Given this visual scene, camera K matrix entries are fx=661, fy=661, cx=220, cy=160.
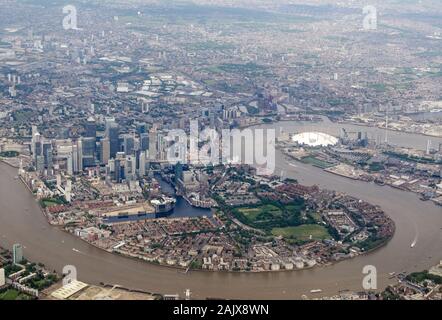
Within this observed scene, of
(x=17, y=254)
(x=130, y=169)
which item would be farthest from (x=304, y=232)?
(x=17, y=254)

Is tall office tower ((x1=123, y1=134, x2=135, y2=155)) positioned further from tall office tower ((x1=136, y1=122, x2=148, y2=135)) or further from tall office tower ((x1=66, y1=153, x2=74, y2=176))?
tall office tower ((x1=66, y1=153, x2=74, y2=176))

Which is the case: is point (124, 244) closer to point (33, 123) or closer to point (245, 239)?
point (245, 239)

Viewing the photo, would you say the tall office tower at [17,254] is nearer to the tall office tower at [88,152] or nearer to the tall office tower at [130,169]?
the tall office tower at [130,169]

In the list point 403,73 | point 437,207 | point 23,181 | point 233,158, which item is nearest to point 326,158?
point 233,158

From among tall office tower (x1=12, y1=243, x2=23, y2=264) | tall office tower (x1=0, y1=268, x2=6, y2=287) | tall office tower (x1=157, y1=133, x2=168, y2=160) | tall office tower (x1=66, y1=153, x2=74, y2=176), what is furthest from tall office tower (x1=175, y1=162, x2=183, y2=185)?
tall office tower (x1=0, y1=268, x2=6, y2=287)

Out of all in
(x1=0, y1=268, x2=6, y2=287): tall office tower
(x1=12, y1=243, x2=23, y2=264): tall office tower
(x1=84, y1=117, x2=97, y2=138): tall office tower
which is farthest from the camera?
(x1=84, y1=117, x2=97, y2=138): tall office tower
